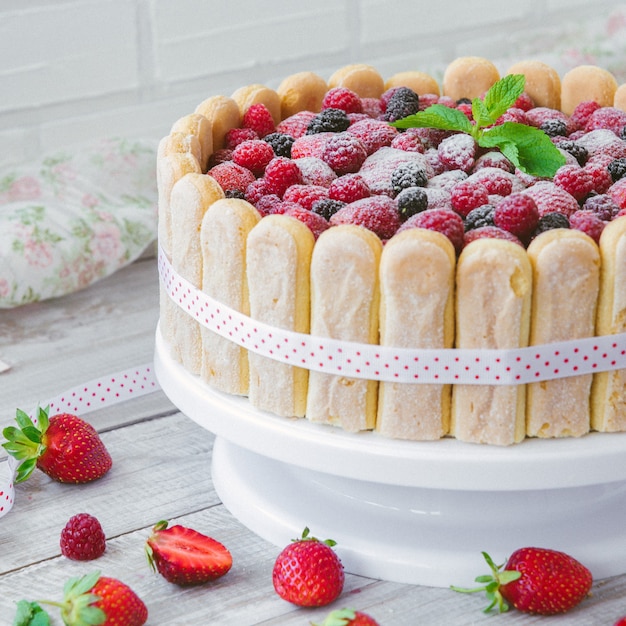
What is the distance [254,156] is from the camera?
1785 millimetres

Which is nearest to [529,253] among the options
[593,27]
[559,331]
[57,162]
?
[559,331]

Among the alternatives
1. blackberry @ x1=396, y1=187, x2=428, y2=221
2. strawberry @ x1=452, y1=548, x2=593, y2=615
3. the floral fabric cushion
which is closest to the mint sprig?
blackberry @ x1=396, y1=187, x2=428, y2=221

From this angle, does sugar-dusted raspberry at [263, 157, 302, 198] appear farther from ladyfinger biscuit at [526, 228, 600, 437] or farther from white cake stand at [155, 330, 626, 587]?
ladyfinger biscuit at [526, 228, 600, 437]

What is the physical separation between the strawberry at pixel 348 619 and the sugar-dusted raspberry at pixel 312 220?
1.58 ft

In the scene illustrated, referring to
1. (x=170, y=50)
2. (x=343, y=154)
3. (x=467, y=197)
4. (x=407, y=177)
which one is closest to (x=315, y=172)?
(x=343, y=154)

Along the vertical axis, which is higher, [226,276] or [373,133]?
[373,133]

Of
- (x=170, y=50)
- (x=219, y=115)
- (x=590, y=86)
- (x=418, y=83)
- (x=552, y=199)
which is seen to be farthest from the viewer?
(x=170, y=50)

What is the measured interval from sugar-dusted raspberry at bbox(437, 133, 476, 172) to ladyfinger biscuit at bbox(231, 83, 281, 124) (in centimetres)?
39

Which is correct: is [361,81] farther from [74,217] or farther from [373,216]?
[74,217]

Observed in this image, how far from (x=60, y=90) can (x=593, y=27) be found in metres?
1.71

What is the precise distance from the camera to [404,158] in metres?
1.75

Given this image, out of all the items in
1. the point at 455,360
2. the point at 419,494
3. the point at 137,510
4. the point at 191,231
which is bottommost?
the point at 137,510

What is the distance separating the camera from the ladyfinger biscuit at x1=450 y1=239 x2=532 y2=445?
1.39 metres

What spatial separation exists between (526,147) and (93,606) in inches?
36.1
